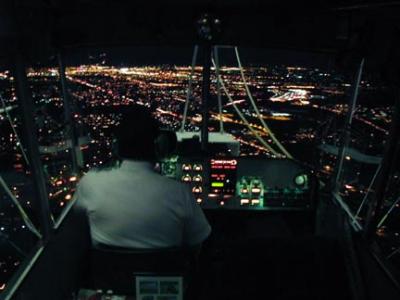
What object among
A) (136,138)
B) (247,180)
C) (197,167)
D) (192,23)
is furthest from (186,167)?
(136,138)

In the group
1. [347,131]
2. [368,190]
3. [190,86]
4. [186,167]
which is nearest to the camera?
[368,190]

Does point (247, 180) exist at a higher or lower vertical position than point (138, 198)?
lower

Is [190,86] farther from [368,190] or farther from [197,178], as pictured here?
[368,190]

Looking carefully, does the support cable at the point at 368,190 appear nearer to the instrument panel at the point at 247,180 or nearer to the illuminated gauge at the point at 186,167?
the instrument panel at the point at 247,180

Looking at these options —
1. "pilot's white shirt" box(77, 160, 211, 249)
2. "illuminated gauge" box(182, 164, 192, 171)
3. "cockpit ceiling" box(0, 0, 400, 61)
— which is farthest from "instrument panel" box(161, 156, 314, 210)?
"pilot's white shirt" box(77, 160, 211, 249)

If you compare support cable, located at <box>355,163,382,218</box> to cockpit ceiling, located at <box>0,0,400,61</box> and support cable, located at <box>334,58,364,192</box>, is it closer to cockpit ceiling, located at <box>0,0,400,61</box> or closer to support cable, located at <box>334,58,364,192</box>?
support cable, located at <box>334,58,364,192</box>

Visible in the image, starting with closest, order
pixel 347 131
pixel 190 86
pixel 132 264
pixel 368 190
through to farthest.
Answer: pixel 132 264, pixel 368 190, pixel 347 131, pixel 190 86

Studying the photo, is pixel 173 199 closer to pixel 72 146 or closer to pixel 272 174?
pixel 272 174

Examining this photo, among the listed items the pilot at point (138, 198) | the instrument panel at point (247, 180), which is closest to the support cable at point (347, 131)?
the instrument panel at point (247, 180)
